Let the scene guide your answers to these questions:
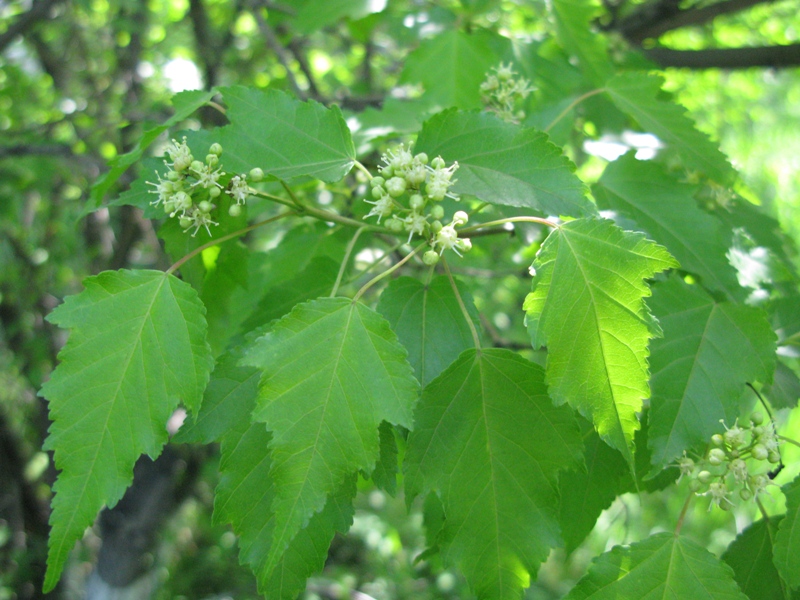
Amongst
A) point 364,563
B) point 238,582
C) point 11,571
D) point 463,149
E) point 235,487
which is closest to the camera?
point 235,487

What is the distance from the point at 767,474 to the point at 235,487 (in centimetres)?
94

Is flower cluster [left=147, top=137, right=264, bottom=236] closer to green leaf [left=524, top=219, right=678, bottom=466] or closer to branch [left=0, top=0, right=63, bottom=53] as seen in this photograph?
green leaf [left=524, top=219, right=678, bottom=466]

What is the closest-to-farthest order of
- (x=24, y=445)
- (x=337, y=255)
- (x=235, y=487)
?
(x=235, y=487), (x=337, y=255), (x=24, y=445)

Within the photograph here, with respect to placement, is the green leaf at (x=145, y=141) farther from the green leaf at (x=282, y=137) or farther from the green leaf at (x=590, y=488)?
the green leaf at (x=590, y=488)

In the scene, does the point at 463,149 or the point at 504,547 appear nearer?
the point at 504,547

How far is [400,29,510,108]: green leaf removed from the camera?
A: 171cm

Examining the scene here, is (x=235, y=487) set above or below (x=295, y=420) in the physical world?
below

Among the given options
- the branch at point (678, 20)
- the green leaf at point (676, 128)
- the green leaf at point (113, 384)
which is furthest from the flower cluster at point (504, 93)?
the branch at point (678, 20)

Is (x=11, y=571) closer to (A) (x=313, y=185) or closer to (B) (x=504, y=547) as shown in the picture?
(A) (x=313, y=185)

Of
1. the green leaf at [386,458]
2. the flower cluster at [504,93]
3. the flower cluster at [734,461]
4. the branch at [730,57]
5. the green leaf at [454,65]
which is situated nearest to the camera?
the green leaf at [386,458]

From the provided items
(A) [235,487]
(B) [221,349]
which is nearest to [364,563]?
(B) [221,349]

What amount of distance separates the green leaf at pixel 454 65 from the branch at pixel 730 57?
4.17ft

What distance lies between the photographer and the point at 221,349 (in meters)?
1.45

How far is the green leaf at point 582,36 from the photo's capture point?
1769 millimetres
